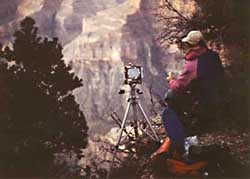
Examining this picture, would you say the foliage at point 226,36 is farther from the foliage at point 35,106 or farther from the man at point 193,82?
the foliage at point 35,106

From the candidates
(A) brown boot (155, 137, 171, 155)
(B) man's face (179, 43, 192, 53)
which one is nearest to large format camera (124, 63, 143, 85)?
(B) man's face (179, 43, 192, 53)

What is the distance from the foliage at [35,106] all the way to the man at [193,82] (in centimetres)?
79

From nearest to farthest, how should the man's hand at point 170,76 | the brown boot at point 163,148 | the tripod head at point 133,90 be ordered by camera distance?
1. the brown boot at point 163,148
2. the man's hand at point 170,76
3. the tripod head at point 133,90

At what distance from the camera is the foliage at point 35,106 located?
5.32 m

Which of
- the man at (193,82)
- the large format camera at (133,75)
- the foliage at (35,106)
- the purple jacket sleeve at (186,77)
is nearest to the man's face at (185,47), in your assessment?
the man at (193,82)

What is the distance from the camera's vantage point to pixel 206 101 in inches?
208

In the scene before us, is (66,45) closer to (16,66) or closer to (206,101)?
(16,66)

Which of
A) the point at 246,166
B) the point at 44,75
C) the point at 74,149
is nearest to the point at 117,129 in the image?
the point at 74,149

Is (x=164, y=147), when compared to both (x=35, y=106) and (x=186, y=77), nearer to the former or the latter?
(x=186, y=77)

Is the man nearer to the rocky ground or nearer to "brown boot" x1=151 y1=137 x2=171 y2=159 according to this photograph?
"brown boot" x1=151 y1=137 x2=171 y2=159

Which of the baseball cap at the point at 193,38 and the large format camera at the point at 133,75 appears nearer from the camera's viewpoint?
the baseball cap at the point at 193,38

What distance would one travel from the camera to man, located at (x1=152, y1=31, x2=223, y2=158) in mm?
5234

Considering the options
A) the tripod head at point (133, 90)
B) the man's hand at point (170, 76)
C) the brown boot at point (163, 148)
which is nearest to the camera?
the brown boot at point (163, 148)

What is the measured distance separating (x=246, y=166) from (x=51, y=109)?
183 centimetres
